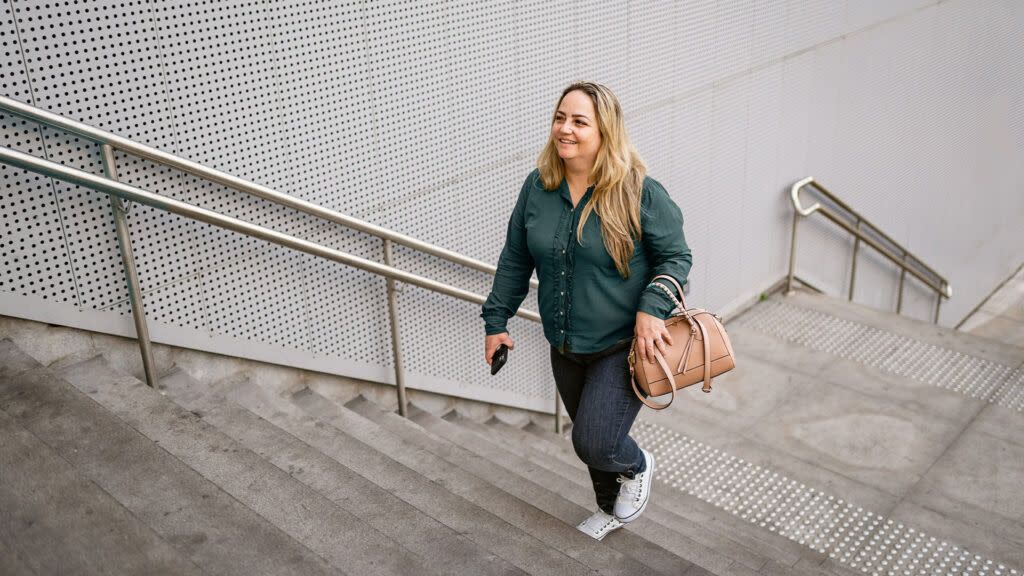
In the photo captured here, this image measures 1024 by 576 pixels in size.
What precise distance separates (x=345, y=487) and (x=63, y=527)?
85 centimetres

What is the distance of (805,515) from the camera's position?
4457 millimetres

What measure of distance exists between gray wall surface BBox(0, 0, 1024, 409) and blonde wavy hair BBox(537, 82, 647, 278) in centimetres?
131

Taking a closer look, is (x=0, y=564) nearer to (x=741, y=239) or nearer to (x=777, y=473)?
(x=777, y=473)

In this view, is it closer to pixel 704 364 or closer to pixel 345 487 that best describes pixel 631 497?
pixel 704 364

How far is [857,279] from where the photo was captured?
28.9ft

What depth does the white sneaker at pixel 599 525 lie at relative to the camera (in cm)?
321

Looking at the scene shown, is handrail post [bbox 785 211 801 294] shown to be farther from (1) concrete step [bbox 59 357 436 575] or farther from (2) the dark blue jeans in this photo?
(1) concrete step [bbox 59 357 436 575]

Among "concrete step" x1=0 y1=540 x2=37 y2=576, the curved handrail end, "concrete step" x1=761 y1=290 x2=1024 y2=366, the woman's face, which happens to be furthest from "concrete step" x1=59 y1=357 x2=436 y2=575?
Result: the curved handrail end

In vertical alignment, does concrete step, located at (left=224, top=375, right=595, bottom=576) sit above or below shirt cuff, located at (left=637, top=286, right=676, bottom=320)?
below

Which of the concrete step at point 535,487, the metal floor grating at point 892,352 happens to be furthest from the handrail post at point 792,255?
the concrete step at point 535,487

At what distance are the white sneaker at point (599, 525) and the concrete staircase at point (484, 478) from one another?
45 millimetres

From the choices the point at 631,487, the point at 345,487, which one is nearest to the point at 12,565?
the point at 345,487

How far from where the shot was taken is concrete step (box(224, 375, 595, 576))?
2738 mm

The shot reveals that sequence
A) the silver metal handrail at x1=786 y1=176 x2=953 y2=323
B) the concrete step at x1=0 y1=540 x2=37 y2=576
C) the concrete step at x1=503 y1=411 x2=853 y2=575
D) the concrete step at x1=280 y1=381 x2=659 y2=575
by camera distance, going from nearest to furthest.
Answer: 1. the concrete step at x1=0 y1=540 x2=37 y2=576
2. the concrete step at x1=280 y1=381 x2=659 y2=575
3. the concrete step at x1=503 y1=411 x2=853 y2=575
4. the silver metal handrail at x1=786 y1=176 x2=953 y2=323
